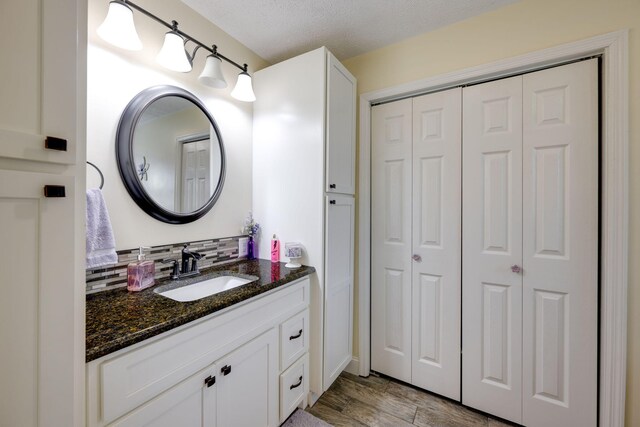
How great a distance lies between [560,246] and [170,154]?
2236 millimetres

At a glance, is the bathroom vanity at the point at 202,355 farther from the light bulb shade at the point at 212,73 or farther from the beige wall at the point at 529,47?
the beige wall at the point at 529,47

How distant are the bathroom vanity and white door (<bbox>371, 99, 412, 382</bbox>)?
0.66 m

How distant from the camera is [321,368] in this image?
5.42 feet

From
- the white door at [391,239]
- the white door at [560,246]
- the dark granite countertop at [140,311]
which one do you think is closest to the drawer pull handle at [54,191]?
the dark granite countertop at [140,311]

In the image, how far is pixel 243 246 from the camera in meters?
1.84

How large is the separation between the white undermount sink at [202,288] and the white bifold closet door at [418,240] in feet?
3.45

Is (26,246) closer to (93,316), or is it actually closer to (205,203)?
(93,316)

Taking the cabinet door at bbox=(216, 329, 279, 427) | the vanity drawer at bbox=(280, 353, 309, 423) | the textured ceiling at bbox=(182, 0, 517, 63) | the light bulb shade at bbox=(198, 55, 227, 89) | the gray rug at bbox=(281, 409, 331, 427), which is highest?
the textured ceiling at bbox=(182, 0, 517, 63)

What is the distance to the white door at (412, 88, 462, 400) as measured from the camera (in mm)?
1692

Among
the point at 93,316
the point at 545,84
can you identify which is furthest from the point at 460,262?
the point at 93,316

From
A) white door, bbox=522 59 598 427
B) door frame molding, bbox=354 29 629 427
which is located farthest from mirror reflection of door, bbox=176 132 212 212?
door frame molding, bbox=354 29 629 427

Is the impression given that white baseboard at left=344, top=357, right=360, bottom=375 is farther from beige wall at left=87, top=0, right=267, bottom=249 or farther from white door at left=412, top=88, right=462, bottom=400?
beige wall at left=87, top=0, right=267, bottom=249

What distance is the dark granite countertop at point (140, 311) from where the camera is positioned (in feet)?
2.53

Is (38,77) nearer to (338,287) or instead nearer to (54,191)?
(54,191)
